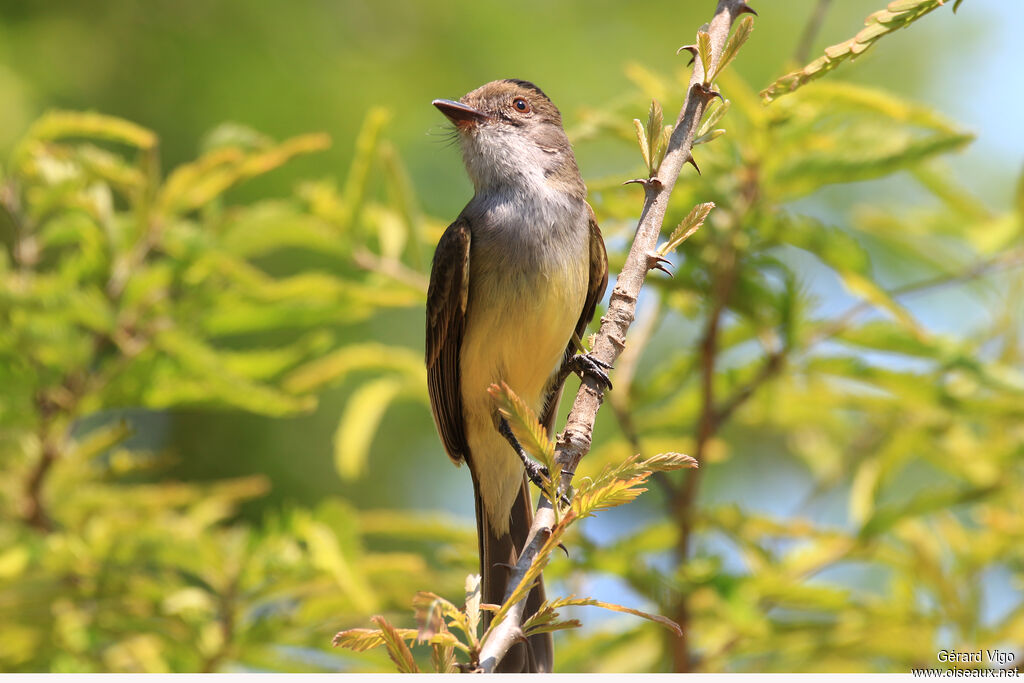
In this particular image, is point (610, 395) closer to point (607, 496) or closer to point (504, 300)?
point (504, 300)

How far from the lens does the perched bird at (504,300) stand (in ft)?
10.7

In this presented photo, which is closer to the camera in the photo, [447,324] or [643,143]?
[643,143]

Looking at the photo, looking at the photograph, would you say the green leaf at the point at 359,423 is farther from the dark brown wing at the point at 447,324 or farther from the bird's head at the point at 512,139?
the bird's head at the point at 512,139

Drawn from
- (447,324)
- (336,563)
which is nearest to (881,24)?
(447,324)

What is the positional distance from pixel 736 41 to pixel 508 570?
1998 millimetres

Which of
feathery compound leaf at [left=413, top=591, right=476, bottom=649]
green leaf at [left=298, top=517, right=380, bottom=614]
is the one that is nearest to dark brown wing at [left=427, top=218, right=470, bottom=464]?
green leaf at [left=298, top=517, right=380, bottom=614]

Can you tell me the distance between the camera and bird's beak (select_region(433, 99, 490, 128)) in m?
3.44

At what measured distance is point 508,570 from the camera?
129 inches

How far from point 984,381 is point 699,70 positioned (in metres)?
1.78

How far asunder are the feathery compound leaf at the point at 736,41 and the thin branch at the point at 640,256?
2 cm

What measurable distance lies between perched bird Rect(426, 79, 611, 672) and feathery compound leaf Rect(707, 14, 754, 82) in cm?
141

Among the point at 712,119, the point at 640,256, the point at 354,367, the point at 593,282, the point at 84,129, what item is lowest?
the point at 640,256

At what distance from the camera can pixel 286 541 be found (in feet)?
11.2

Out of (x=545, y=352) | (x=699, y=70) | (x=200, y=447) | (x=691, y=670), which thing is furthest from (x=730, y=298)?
(x=200, y=447)
